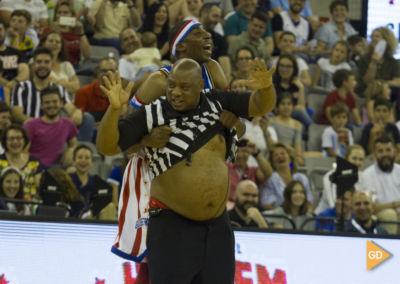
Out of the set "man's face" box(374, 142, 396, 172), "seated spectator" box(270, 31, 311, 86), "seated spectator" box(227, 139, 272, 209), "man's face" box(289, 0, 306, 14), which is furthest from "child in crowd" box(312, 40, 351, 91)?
"seated spectator" box(227, 139, 272, 209)

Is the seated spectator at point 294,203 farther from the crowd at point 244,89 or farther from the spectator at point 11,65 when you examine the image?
the spectator at point 11,65

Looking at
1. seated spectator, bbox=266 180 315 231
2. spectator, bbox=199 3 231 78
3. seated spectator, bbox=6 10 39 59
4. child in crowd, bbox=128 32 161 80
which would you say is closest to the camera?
seated spectator, bbox=266 180 315 231

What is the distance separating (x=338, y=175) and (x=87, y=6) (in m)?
5.71

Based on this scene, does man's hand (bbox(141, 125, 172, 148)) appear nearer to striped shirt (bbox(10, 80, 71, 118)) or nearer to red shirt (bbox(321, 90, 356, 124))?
striped shirt (bbox(10, 80, 71, 118))

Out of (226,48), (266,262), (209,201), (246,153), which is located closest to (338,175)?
(266,262)

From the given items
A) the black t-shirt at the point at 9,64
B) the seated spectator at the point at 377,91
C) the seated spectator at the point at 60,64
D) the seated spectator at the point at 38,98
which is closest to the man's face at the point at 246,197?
the seated spectator at the point at 38,98

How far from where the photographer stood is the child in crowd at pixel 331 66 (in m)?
12.1

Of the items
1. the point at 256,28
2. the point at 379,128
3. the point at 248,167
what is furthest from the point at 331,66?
the point at 248,167

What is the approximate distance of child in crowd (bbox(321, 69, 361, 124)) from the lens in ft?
37.0

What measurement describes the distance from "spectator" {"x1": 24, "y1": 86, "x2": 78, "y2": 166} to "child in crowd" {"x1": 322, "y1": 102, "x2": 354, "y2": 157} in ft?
11.1

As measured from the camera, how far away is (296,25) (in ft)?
41.9

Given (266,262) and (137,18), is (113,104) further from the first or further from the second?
(137,18)

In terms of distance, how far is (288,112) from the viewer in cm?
1041

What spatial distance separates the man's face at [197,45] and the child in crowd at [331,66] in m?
7.88
